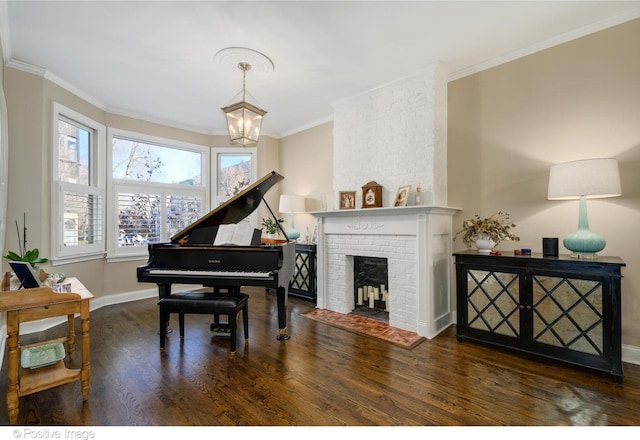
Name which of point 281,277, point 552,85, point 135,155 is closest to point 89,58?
point 135,155

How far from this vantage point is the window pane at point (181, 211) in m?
4.84

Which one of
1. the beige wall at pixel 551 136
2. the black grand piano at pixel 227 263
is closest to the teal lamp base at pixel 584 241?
the beige wall at pixel 551 136

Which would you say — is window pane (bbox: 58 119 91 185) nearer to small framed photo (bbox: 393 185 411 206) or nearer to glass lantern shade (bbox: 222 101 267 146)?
glass lantern shade (bbox: 222 101 267 146)

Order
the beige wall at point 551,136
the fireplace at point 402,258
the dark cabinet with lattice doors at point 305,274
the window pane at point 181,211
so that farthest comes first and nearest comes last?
the window pane at point 181,211 → the dark cabinet with lattice doors at point 305,274 → the fireplace at point 402,258 → the beige wall at point 551,136

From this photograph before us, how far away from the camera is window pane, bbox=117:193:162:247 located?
4383 mm

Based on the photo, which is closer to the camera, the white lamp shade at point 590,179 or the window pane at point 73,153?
the white lamp shade at point 590,179

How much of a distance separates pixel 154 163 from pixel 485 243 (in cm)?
482

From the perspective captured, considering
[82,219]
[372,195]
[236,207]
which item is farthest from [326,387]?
[82,219]

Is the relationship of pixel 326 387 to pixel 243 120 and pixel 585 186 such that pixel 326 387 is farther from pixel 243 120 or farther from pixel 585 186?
pixel 585 186

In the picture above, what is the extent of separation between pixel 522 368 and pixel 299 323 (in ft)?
6.97

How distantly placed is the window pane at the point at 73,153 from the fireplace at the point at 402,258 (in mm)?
3196

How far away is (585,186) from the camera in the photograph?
7.33 ft

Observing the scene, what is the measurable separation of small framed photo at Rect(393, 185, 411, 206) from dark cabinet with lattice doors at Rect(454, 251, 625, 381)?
0.81 m

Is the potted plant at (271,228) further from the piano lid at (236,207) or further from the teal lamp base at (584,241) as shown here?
the teal lamp base at (584,241)
